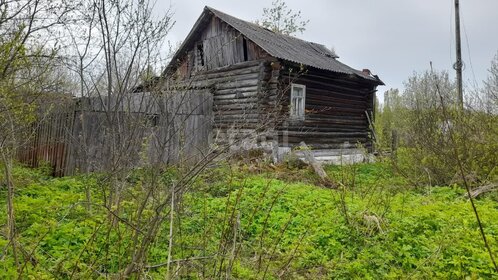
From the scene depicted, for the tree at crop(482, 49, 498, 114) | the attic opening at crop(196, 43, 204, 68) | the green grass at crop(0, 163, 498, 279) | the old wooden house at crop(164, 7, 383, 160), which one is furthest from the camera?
the attic opening at crop(196, 43, 204, 68)

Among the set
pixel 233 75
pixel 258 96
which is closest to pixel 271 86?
pixel 258 96

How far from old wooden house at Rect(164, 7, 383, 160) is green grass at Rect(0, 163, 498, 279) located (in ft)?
21.2

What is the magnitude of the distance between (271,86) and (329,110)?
10.9 ft

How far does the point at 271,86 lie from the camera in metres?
12.8

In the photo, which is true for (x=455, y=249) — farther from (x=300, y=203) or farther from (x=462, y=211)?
(x=300, y=203)

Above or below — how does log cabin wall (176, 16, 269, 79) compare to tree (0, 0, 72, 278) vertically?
above

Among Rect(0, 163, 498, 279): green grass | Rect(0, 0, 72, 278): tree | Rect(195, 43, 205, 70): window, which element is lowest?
Rect(0, 163, 498, 279): green grass

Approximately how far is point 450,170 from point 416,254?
205 inches

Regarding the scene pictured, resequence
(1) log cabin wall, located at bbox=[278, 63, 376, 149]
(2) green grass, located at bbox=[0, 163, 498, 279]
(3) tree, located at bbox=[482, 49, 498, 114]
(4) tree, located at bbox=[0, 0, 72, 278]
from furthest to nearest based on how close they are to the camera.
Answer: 1. (1) log cabin wall, located at bbox=[278, 63, 376, 149]
2. (3) tree, located at bbox=[482, 49, 498, 114]
3. (4) tree, located at bbox=[0, 0, 72, 278]
4. (2) green grass, located at bbox=[0, 163, 498, 279]

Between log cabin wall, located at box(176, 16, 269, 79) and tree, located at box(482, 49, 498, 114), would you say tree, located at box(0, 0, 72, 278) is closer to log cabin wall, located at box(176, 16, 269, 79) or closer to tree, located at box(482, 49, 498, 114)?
log cabin wall, located at box(176, 16, 269, 79)

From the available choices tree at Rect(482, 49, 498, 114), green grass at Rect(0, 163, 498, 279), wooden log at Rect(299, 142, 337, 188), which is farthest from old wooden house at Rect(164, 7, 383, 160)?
green grass at Rect(0, 163, 498, 279)

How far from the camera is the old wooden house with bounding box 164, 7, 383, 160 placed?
12.6 m

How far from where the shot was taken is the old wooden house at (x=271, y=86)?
41.4ft

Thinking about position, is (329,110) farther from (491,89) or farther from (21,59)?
(21,59)
